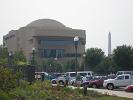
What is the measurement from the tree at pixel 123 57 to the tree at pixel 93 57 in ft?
50.4

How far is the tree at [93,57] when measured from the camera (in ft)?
296

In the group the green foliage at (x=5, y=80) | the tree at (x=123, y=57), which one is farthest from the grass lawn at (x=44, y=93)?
the tree at (x=123, y=57)

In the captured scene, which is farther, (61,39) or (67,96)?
(61,39)

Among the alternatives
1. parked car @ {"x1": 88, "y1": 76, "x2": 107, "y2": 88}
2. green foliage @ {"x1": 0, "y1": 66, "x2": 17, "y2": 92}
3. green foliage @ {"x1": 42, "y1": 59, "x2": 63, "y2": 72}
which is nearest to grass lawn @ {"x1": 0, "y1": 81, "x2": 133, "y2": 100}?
green foliage @ {"x1": 0, "y1": 66, "x2": 17, "y2": 92}

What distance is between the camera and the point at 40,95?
22.2 metres

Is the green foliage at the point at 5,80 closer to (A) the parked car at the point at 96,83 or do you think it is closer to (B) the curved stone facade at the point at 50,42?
(A) the parked car at the point at 96,83

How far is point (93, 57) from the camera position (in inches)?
3546

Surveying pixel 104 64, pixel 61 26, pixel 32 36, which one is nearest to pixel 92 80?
pixel 104 64

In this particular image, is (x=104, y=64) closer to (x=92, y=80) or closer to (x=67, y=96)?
(x=92, y=80)

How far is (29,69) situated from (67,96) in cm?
675

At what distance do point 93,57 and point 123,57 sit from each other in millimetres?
17389

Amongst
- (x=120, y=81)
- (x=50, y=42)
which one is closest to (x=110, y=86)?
(x=120, y=81)

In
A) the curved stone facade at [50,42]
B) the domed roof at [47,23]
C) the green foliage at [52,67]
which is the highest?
Answer: the domed roof at [47,23]

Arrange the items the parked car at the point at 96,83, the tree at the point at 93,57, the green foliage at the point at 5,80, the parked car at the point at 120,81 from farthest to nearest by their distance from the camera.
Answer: the tree at the point at 93,57 < the parked car at the point at 96,83 < the parked car at the point at 120,81 < the green foliage at the point at 5,80
